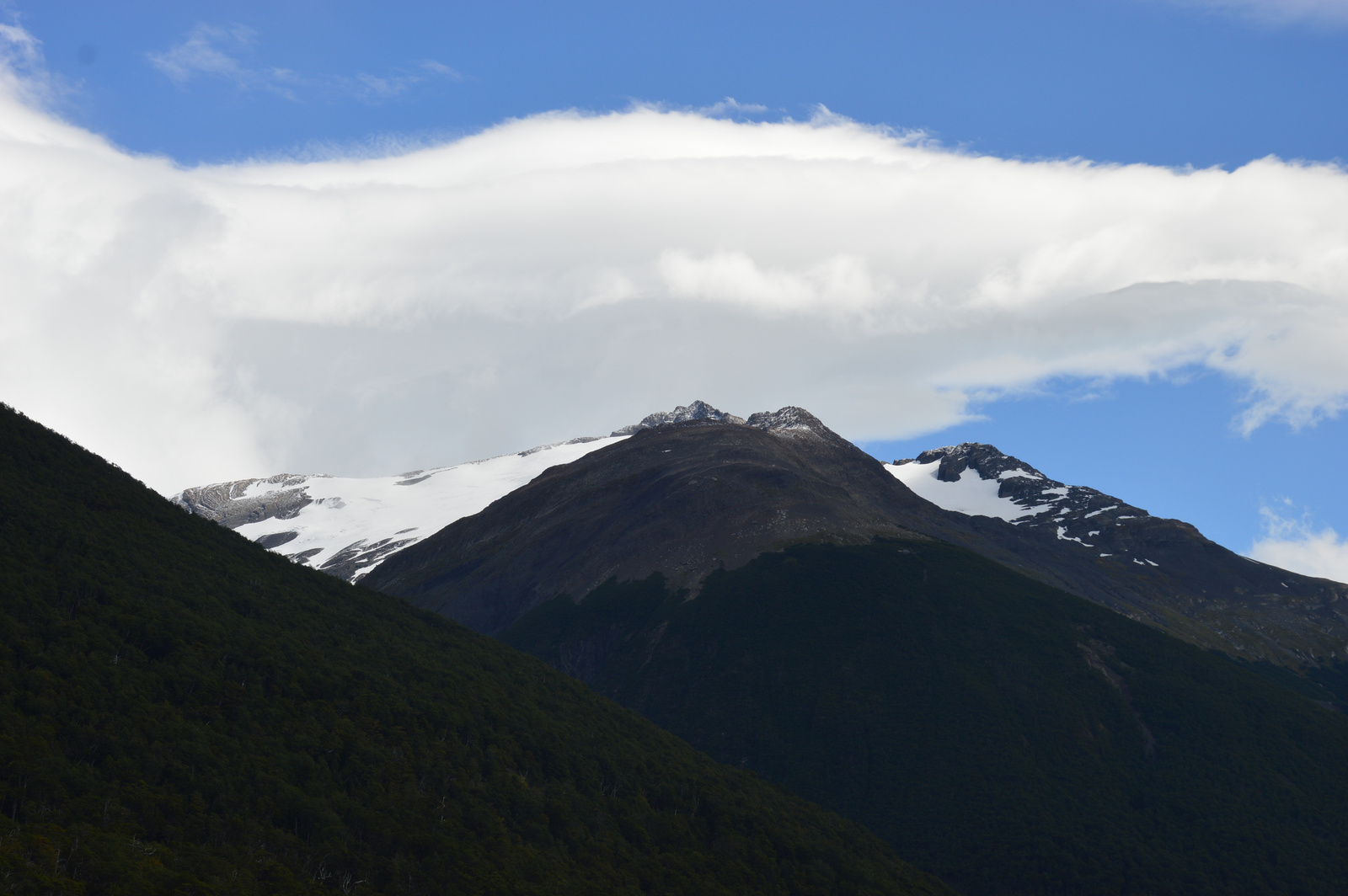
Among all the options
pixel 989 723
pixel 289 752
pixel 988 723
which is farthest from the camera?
pixel 988 723

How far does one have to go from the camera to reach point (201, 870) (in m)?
69.4

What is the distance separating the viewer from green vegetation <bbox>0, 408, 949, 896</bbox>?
239 feet

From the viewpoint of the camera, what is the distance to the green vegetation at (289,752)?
72.8 m

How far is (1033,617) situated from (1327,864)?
2318 inches

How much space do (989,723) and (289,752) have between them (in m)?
108

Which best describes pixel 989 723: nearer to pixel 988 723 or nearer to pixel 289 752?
pixel 988 723

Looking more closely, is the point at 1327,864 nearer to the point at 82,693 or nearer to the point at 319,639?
the point at 319,639

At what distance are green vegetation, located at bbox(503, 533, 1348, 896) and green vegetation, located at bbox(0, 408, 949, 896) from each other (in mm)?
21931

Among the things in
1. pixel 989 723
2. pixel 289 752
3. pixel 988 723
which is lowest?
pixel 289 752

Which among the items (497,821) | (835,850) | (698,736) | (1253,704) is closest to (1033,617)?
(1253,704)

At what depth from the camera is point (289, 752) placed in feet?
295

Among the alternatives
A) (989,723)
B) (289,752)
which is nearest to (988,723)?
(989,723)

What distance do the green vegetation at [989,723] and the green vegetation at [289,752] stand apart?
2193 cm

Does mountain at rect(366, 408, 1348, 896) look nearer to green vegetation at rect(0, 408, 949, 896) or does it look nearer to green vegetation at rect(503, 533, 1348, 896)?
green vegetation at rect(503, 533, 1348, 896)
